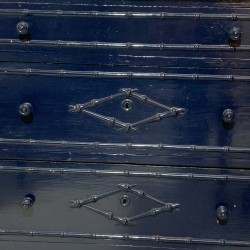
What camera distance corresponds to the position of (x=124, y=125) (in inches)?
46.3

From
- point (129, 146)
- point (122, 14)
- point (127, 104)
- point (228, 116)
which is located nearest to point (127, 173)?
point (129, 146)

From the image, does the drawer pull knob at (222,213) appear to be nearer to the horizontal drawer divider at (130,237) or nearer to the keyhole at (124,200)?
the horizontal drawer divider at (130,237)

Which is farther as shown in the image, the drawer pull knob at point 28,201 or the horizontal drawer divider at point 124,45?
the drawer pull knob at point 28,201

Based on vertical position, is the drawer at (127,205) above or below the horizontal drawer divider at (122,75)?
below

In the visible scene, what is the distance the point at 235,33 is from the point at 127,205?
49 centimetres

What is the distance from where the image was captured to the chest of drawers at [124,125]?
1.13 meters

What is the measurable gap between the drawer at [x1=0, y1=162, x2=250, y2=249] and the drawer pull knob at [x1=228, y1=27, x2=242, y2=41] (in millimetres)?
323

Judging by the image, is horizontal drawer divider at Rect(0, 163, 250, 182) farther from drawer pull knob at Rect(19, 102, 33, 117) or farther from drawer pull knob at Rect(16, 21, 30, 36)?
drawer pull knob at Rect(16, 21, 30, 36)

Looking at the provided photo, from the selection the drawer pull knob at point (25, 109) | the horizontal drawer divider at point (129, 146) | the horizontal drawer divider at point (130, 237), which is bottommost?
the horizontal drawer divider at point (130, 237)

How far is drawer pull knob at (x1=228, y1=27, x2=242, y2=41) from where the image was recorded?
42.9 inches

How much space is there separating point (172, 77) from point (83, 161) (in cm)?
31

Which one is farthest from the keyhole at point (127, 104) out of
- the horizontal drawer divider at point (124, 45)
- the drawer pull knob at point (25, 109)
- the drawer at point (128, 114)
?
the drawer pull knob at point (25, 109)

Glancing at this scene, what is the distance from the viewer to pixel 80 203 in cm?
124

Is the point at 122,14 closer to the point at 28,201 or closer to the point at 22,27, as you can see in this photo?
the point at 22,27
